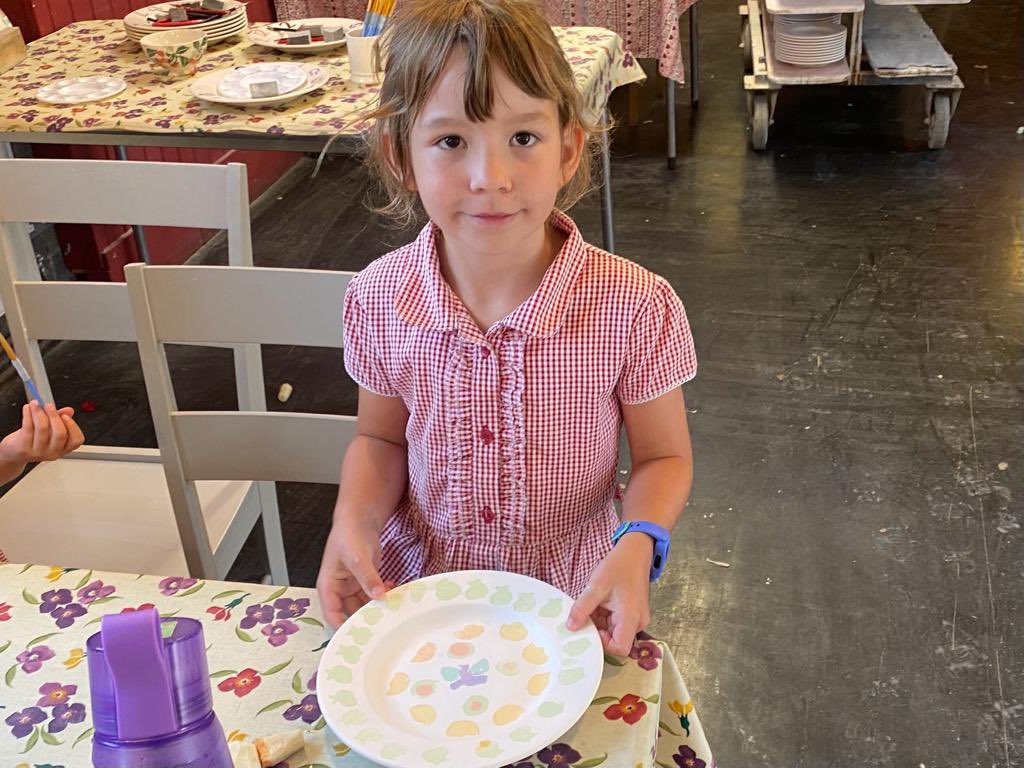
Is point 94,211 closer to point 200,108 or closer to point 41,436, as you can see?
point 41,436

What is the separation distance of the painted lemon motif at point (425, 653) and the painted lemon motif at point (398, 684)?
0.02 metres

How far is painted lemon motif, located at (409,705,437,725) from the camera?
76 centimetres

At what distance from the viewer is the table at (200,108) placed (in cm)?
208

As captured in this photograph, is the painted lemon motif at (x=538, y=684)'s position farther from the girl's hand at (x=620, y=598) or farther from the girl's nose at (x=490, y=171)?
the girl's nose at (x=490, y=171)

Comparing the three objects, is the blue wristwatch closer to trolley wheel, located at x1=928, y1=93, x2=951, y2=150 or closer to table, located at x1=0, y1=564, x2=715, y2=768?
table, located at x1=0, y1=564, x2=715, y2=768

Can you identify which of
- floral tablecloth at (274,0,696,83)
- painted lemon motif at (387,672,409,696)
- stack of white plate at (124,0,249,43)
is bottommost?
floral tablecloth at (274,0,696,83)

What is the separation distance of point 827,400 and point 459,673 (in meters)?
1.79

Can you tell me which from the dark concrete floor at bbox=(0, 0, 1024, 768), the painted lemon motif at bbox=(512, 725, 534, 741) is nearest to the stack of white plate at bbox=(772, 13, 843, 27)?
the dark concrete floor at bbox=(0, 0, 1024, 768)

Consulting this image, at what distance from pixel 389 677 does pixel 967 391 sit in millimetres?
1959

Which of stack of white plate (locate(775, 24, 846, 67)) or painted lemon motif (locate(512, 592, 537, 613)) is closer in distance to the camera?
painted lemon motif (locate(512, 592, 537, 613))

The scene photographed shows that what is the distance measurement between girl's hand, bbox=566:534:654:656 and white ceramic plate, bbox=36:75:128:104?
5.82 feet

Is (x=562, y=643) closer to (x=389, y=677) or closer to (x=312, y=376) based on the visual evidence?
(x=389, y=677)

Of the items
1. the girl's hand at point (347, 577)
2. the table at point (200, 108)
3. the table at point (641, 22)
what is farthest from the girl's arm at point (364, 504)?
the table at point (641, 22)

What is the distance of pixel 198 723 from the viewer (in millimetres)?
597
